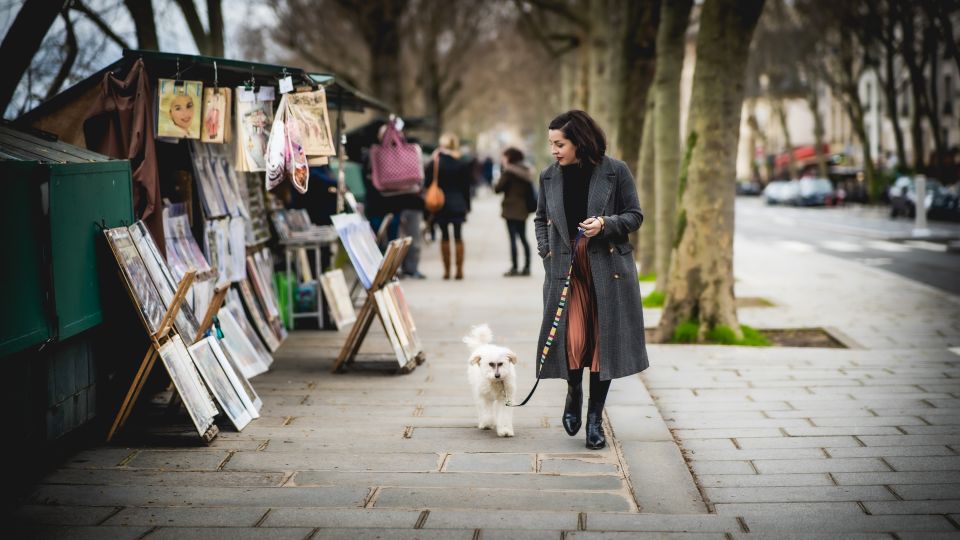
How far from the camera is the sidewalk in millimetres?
4746

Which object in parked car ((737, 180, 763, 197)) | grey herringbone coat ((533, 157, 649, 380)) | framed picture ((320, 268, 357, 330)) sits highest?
grey herringbone coat ((533, 157, 649, 380))

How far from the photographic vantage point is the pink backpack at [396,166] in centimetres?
1307

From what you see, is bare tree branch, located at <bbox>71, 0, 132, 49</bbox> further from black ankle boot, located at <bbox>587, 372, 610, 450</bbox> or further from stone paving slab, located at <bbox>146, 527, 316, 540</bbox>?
stone paving slab, located at <bbox>146, 527, 316, 540</bbox>

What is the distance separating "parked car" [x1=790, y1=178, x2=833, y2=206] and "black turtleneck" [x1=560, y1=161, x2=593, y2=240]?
1813 inches

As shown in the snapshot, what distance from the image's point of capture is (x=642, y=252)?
1548 centimetres

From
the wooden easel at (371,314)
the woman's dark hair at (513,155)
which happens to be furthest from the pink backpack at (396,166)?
the wooden easel at (371,314)

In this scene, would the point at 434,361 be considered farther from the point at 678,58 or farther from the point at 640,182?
the point at 640,182

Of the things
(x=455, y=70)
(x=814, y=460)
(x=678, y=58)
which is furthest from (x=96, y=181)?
(x=455, y=70)

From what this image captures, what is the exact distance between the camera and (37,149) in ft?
19.8

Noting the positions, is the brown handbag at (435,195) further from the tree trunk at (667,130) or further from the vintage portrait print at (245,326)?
the vintage portrait print at (245,326)

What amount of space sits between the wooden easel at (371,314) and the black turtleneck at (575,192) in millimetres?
2529

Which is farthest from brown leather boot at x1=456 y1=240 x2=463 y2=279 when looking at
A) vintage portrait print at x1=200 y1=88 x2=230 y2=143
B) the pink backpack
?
Answer: vintage portrait print at x1=200 y1=88 x2=230 y2=143

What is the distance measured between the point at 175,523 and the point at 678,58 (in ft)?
31.2

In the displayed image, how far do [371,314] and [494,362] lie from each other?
8.12 feet
